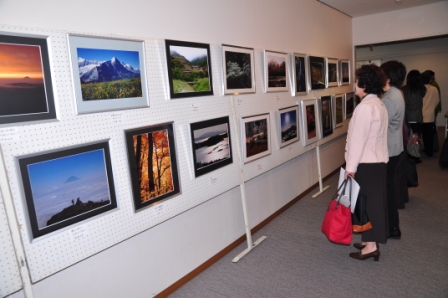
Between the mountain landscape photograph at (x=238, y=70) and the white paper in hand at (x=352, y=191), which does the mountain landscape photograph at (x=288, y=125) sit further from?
the white paper in hand at (x=352, y=191)

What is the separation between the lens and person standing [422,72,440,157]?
257 inches

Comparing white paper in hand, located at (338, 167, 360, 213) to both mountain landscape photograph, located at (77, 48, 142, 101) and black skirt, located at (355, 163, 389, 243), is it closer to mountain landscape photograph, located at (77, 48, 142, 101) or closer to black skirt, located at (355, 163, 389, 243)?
black skirt, located at (355, 163, 389, 243)

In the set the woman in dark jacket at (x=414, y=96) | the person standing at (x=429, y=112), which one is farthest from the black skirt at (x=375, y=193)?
the person standing at (x=429, y=112)

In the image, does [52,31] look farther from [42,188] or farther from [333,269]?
[333,269]

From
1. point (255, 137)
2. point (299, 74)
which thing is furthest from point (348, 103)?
point (255, 137)

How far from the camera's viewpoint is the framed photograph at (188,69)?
250 centimetres

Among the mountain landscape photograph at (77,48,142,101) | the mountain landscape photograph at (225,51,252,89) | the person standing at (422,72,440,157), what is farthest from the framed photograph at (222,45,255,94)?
the person standing at (422,72,440,157)

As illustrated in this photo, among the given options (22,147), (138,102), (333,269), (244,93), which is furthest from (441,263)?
(22,147)

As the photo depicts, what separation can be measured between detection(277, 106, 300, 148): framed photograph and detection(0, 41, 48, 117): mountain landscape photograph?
9.11 ft

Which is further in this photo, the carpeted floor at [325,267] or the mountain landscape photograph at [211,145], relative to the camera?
the mountain landscape photograph at [211,145]

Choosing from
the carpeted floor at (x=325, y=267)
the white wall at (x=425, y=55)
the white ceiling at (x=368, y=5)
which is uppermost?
the white ceiling at (x=368, y=5)

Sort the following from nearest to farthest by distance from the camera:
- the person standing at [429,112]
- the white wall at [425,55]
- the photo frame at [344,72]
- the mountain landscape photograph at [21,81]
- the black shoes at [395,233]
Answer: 1. the mountain landscape photograph at [21,81]
2. the black shoes at [395,233]
3. the photo frame at [344,72]
4. the person standing at [429,112]
5. the white wall at [425,55]

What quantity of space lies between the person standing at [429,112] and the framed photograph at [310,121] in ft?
10.1

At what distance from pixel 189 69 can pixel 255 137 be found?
117 centimetres
